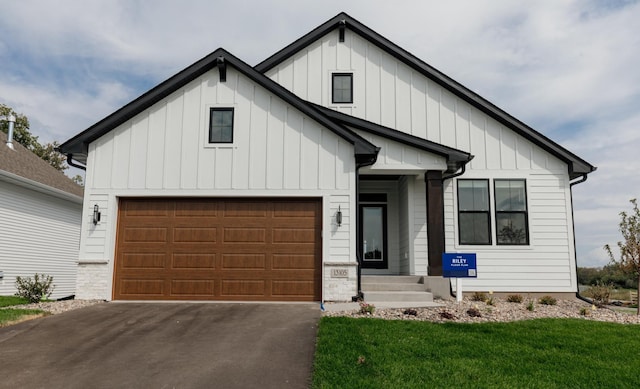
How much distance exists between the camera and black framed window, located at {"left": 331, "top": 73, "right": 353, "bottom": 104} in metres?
13.6

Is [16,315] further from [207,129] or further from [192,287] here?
[207,129]

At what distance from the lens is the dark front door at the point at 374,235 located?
1348 cm

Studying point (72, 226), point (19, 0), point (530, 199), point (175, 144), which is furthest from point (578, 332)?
point (72, 226)

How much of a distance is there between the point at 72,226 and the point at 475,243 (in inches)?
593

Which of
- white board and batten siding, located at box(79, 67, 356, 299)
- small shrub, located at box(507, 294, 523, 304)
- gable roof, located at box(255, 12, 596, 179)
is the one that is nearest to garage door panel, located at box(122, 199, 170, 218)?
white board and batten siding, located at box(79, 67, 356, 299)

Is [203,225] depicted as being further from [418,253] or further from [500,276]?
[500,276]

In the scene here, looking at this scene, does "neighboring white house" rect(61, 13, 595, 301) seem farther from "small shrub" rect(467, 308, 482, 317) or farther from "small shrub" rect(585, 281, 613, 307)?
"small shrub" rect(467, 308, 482, 317)

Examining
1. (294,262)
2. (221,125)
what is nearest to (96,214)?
(221,125)

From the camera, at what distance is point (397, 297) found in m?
10.4

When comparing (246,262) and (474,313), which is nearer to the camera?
(474,313)

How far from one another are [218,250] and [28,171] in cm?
952

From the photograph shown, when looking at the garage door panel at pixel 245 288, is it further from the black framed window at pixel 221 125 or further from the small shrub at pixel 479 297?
the small shrub at pixel 479 297

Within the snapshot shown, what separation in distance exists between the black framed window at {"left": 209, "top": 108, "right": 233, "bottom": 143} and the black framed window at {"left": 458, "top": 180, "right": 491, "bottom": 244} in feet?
20.1

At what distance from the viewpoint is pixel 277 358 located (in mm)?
5980
